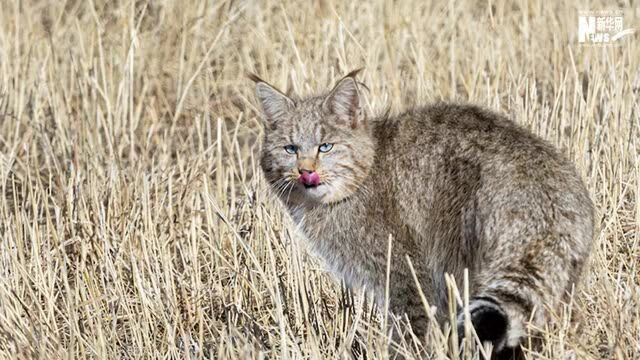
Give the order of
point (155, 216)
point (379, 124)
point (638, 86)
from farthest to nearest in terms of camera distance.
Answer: point (638, 86) < point (155, 216) < point (379, 124)

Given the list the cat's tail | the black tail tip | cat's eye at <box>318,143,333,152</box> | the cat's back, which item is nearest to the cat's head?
cat's eye at <box>318,143,333,152</box>

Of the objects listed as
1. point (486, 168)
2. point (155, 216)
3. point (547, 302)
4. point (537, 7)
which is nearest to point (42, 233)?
point (155, 216)

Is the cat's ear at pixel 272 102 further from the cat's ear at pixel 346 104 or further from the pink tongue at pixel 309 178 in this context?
the pink tongue at pixel 309 178

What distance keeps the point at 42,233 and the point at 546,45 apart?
369 cm

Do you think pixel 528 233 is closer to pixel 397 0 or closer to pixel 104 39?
pixel 397 0

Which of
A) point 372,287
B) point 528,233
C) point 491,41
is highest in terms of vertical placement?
point 491,41

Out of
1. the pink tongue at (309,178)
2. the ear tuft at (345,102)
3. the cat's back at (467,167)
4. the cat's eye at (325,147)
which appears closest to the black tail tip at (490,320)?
the cat's back at (467,167)

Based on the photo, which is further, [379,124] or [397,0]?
[397,0]

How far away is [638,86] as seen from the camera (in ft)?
22.0

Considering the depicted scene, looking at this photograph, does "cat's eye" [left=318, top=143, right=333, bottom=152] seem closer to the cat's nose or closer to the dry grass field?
the cat's nose

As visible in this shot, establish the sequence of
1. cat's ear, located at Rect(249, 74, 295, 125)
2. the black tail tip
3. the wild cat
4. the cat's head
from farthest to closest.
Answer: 1. cat's ear, located at Rect(249, 74, 295, 125)
2. the cat's head
3. the wild cat
4. the black tail tip

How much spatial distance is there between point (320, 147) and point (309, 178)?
0.69 ft

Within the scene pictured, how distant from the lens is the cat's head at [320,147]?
5.17m

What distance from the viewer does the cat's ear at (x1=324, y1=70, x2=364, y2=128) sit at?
207 inches
